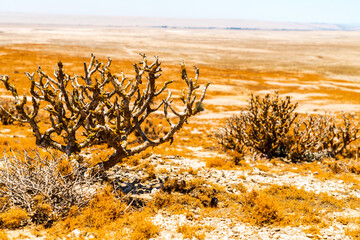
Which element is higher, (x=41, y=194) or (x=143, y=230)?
(x=41, y=194)

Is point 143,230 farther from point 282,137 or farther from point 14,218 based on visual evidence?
point 282,137

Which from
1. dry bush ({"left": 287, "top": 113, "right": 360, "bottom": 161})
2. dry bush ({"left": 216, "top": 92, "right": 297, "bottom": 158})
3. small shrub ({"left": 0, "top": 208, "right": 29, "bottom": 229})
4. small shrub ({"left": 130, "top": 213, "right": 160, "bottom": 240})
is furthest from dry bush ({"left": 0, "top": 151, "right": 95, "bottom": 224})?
dry bush ({"left": 287, "top": 113, "right": 360, "bottom": 161})

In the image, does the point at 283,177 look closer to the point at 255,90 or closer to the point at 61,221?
the point at 61,221

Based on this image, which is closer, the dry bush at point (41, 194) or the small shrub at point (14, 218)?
the small shrub at point (14, 218)

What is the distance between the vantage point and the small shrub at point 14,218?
5469mm

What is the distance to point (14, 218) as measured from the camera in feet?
18.2

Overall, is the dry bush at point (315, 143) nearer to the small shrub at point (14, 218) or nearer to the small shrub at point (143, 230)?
the small shrub at point (143, 230)

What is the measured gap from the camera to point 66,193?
6.07 m

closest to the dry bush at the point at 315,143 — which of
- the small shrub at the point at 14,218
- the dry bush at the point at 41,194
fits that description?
the dry bush at the point at 41,194

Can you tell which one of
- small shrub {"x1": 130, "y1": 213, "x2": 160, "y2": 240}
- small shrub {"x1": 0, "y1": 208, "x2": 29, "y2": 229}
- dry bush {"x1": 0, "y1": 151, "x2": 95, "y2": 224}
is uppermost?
dry bush {"x1": 0, "y1": 151, "x2": 95, "y2": 224}

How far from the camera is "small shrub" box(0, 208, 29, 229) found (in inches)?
215

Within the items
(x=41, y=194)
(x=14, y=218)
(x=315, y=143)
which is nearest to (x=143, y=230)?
(x=41, y=194)

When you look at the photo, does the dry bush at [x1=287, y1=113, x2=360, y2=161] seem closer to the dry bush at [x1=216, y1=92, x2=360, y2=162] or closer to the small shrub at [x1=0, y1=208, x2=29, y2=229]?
the dry bush at [x1=216, y1=92, x2=360, y2=162]

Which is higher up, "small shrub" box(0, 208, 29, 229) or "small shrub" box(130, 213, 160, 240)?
"small shrub" box(0, 208, 29, 229)
